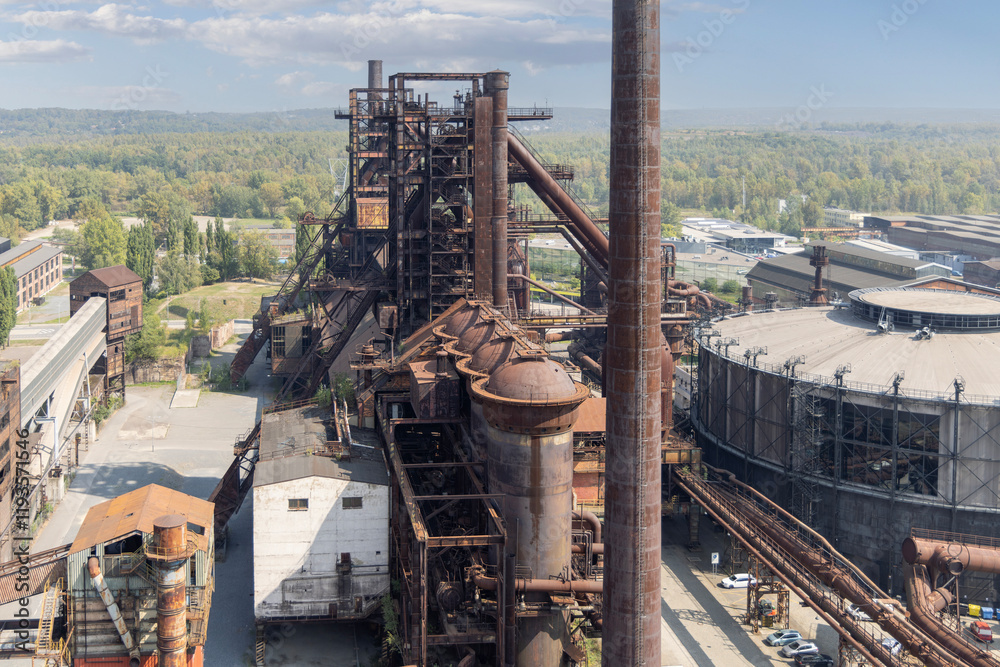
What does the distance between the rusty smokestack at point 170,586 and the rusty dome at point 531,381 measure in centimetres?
934

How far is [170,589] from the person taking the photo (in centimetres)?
2558

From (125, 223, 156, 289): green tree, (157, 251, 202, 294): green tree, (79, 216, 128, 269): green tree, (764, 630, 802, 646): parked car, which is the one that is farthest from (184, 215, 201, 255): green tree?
(764, 630, 802, 646): parked car

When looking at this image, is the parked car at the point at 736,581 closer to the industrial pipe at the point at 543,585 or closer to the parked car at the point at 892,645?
the parked car at the point at 892,645

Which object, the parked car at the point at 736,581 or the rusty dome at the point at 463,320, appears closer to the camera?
the rusty dome at the point at 463,320

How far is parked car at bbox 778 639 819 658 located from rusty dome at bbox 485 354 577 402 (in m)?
11.4

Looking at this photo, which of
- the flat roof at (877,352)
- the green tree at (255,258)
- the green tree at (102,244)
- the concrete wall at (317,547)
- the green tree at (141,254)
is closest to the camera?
the concrete wall at (317,547)

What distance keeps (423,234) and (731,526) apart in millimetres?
19237

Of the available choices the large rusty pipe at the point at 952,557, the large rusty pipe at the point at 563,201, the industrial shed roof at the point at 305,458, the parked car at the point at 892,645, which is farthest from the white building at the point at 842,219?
the industrial shed roof at the point at 305,458

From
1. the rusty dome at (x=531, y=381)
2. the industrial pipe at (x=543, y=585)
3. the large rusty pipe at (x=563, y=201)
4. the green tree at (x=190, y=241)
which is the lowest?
the industrial pipe at (x=543, y=585)

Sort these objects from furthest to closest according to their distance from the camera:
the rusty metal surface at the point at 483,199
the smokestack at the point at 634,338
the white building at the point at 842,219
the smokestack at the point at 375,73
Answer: the white building at the point at 842,219, the smokestack at the point at 375,73, the rusty metal surface at the point at 483,199, the smokestack at the point at 634,338

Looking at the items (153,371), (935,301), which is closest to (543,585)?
(935,301)

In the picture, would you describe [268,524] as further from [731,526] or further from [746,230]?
[746,230]

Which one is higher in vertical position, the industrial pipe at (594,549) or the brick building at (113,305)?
the brick building at (113,305)

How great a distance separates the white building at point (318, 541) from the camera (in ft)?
104
